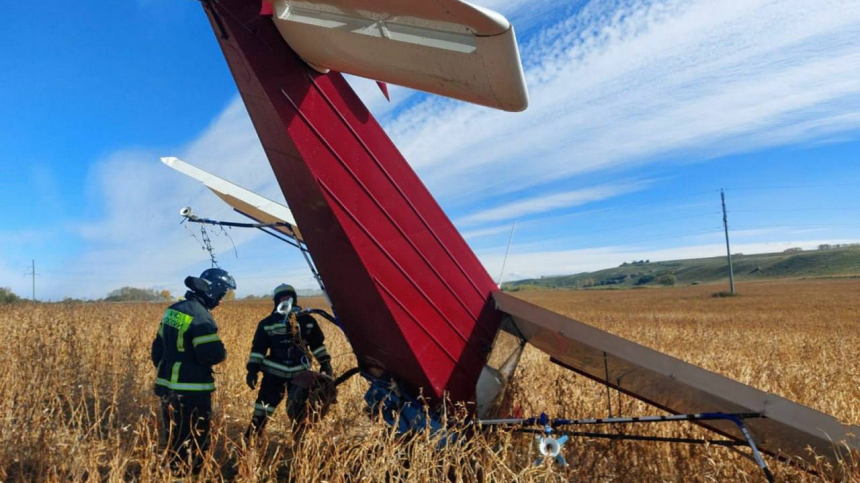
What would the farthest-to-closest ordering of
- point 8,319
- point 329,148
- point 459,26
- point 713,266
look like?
point 713,266 → point 8,319 → point 329,148 → point 459,26

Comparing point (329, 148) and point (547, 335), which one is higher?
point (329, 148)

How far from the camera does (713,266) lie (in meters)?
130

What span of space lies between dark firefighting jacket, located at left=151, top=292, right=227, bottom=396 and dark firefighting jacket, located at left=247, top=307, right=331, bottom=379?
618mm

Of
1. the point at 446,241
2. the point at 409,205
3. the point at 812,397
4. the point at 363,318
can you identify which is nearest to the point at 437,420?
the point at 363,318

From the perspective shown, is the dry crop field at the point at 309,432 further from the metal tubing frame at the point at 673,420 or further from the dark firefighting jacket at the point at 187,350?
the dark firefighting jacket at the point at 187,350

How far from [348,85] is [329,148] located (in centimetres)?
59

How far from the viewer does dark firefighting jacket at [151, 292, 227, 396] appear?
440 centimetres

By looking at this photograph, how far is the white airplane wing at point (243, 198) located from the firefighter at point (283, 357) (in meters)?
0.82

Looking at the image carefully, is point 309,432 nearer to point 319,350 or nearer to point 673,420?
point 319,350

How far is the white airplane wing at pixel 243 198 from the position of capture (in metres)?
5.09

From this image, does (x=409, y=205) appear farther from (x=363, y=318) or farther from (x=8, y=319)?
(x=8, y=319)

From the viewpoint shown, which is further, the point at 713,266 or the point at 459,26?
the point at 713,266

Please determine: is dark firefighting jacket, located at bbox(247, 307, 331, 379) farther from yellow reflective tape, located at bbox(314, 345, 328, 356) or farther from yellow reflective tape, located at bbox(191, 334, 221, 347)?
yellow reflective tape, located at bbox(191, 334, 221, 347)

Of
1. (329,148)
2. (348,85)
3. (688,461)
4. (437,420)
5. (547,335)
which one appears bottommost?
(688,461)
